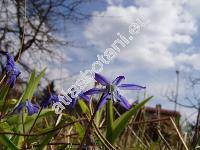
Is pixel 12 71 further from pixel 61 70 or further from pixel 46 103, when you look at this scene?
pixel 61 70

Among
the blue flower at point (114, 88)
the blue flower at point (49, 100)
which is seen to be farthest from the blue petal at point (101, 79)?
the blue flower at point (49, 100)

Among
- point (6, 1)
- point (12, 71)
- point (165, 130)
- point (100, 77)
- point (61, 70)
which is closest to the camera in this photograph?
point (100, 77)

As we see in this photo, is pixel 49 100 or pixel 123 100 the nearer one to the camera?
pixel 123 100

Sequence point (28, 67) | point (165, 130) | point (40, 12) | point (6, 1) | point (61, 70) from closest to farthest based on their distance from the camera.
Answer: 1. point (61, 70)
2. point (165, 130)
3. point (6, 1)
4. point (40, 12)
5. point (28, 67)

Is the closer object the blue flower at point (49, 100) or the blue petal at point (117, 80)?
the blue petal at point (117, 80)

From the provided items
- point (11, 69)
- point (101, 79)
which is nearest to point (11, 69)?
point (11, 69)

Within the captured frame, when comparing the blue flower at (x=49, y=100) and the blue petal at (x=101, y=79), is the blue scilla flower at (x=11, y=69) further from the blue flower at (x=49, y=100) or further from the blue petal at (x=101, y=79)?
the blue petal at (x=101, y=79)

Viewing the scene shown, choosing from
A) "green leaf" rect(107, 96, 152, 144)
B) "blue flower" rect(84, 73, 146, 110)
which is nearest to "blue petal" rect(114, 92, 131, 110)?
"blue flower" rect(84, 73, 146, 110)

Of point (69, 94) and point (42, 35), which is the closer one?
point (69, 94)

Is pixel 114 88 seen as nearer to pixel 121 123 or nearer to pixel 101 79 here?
pixel 101 79

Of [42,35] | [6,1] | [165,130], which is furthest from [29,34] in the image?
[165,130]

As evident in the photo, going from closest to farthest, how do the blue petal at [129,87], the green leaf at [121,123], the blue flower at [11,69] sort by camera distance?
1. the blue petal at [129,87]
2. the blue flower at [11,69]
3. the green leaf at [121,123]
